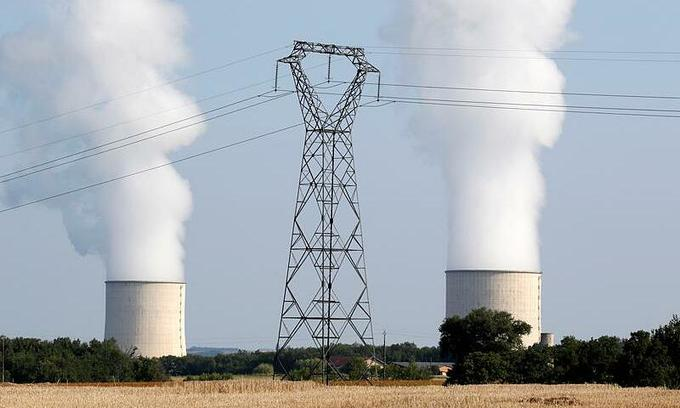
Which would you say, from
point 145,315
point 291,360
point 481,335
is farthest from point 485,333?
point 291,360

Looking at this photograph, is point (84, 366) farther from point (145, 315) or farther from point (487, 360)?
point (487, 360)

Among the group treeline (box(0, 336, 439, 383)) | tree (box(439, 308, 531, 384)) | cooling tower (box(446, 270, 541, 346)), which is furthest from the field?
treeline (box(0, 336, 439, 383))

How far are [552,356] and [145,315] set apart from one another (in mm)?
30389

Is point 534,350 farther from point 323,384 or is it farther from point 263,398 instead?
point 263,398

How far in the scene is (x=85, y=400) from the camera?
136 feet

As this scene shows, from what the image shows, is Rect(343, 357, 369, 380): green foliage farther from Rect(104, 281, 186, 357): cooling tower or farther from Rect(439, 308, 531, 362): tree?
Rect(104, 281, 186, 357): cooling tower

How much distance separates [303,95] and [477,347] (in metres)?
22.4

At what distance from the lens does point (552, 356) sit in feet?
220

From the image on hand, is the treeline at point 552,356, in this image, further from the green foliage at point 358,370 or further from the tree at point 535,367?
the green foliage at point 358,370

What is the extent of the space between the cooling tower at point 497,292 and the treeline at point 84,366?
1810 centimetres

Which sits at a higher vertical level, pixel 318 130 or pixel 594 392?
pixel 318 130

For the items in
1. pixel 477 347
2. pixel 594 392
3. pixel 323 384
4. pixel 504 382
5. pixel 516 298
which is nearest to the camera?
pixel 594 392

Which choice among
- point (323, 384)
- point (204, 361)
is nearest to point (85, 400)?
point (323, 384)

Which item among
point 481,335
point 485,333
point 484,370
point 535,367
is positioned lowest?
point 484,370
